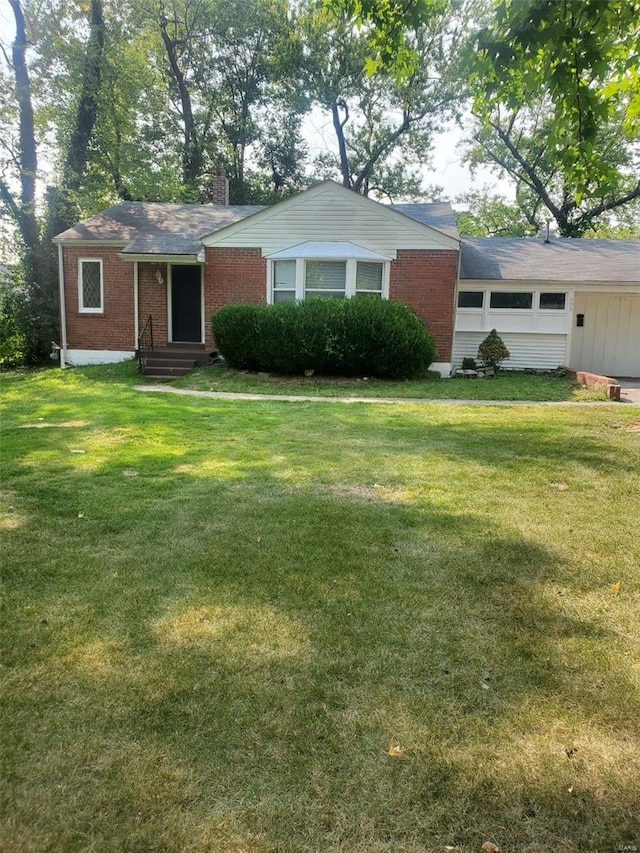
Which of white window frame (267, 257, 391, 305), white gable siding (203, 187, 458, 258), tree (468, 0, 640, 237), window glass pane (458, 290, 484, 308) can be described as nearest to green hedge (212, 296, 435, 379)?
white window frame (267, 257, 391, 305)

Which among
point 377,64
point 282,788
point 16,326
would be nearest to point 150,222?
point 16,326


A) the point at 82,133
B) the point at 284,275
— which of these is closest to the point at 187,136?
the point at 82,133

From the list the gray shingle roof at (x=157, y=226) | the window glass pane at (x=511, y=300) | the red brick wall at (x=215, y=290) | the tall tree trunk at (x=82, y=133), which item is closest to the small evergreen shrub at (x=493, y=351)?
the window glass pane at (x=511, y=300)

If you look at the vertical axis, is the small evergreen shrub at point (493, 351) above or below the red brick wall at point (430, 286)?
below

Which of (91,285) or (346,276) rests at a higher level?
(346,276)

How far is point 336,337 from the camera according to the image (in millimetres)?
12477

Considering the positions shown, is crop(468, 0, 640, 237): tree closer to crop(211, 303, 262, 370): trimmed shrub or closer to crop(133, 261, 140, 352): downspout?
crop(211, 303, 262, 370): trimmed shrub

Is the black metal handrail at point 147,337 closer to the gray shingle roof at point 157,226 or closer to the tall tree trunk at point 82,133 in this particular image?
the gray shingle roof at point 157,226

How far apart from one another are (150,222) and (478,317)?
10432mm

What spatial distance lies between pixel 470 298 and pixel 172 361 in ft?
27.8

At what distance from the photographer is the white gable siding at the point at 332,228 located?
14430 mm

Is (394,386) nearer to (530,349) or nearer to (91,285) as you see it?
(530,349)

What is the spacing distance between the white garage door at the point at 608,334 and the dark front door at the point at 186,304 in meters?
10.8

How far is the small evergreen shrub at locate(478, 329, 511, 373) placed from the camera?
1556 centimetres
